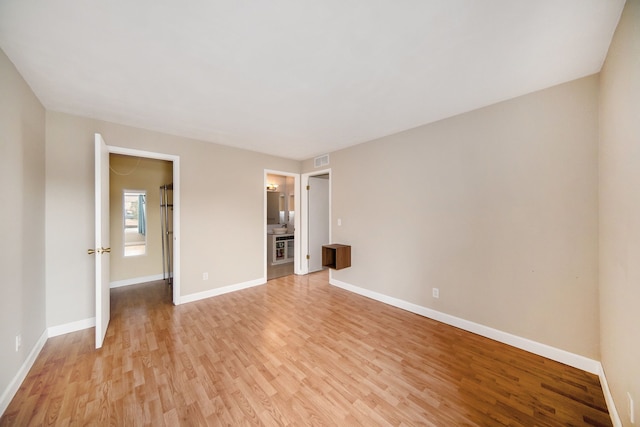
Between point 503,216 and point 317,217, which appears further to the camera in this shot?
point 317,217

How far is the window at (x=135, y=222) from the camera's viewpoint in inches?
161

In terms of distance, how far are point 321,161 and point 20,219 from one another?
3690 mm

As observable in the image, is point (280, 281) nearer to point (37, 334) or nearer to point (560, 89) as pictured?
point (37, 334)

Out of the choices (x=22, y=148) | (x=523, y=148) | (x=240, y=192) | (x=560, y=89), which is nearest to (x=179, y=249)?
(x=240, y=192)

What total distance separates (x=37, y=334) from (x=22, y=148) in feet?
5.81

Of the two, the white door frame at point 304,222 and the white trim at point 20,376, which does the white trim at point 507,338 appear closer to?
the white door frame at point 304,222

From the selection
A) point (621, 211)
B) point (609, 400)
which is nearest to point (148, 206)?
point (621, 211)

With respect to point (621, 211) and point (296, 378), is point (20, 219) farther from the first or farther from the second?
point (621, 211)

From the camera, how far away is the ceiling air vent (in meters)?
4.21

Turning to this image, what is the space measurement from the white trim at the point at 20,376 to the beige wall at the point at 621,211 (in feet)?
12.2

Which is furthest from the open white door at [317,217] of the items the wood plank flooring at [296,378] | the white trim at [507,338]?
the wood plank flooring at [296,378]

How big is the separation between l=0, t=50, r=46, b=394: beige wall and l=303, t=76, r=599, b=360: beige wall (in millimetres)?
3654

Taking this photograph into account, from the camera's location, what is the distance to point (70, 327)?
2533mm

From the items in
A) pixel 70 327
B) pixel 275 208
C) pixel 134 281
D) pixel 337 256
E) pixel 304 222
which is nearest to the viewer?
pixel 70 327
